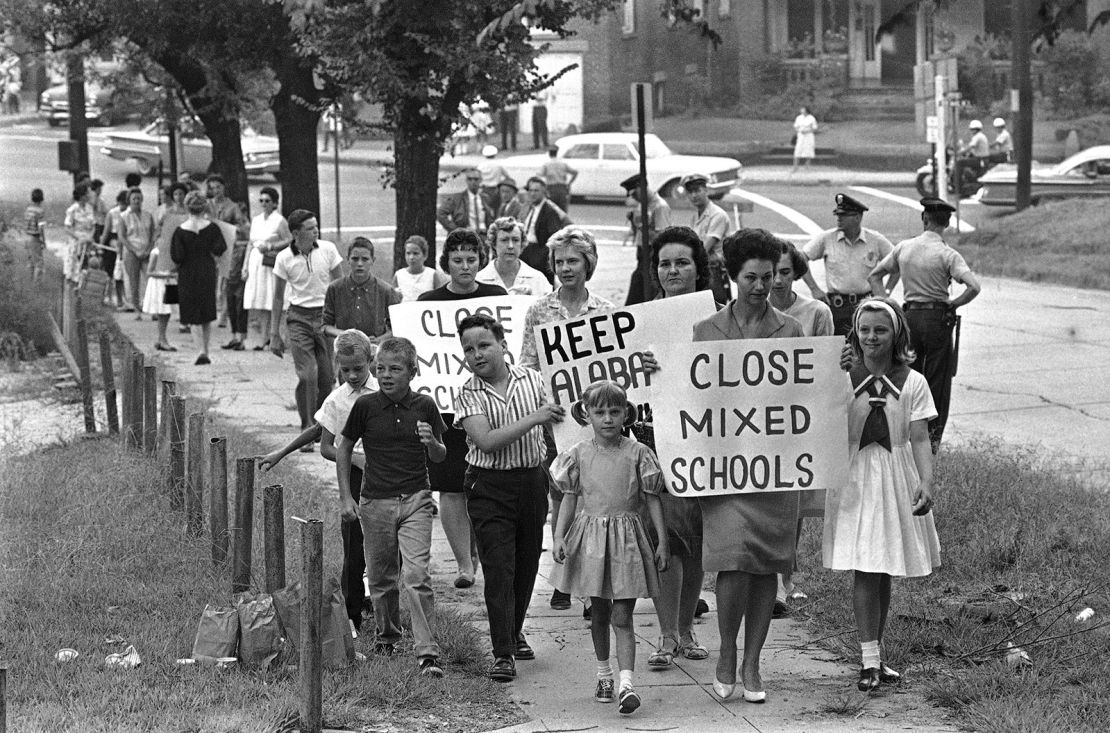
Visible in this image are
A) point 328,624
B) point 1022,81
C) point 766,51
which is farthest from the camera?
point 766,51

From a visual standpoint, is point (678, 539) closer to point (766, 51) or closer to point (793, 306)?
point (793, 306)

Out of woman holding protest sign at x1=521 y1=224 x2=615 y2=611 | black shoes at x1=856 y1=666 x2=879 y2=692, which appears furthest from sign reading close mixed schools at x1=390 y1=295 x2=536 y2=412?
black shoes at x1=856 y1=666 x2=879 y2=692

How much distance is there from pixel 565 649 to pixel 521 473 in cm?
94

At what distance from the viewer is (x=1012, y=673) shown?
7004 mm

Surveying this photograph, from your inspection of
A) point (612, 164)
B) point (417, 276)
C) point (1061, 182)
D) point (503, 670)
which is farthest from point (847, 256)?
point (612, 164)

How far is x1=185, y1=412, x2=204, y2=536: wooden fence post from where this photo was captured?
948 cm

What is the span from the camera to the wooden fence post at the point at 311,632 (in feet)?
20.9

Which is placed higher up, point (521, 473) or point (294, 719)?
point (521, 473)

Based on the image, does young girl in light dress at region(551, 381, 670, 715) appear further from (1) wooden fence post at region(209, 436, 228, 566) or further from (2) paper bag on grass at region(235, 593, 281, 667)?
(1) wooden fence post at region(209, 436, 228, 566)

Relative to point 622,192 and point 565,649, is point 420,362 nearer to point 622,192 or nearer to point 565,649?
point 565,649

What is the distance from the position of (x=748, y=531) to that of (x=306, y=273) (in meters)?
7.01

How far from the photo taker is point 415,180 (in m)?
17.1

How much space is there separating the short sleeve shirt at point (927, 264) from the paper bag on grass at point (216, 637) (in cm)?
616

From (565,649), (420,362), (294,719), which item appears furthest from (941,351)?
(294,719)
